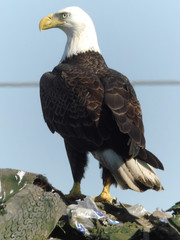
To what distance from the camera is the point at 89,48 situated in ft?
29.0

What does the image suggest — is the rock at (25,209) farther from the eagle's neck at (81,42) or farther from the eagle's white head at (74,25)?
the eagle's white head at (74,25)

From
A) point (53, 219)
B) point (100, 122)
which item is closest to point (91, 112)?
point (100, 122)

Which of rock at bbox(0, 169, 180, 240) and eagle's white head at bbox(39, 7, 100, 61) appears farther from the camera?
eagle's white head at bbox(39, 7, 100, 61)

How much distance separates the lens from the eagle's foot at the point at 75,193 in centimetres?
733

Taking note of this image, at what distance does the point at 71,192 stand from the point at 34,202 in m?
2.20

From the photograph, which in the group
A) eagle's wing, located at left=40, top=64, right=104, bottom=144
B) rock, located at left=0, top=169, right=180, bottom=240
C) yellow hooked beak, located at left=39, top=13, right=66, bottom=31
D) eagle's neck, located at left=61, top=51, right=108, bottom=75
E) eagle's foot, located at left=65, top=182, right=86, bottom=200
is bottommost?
eagle's foot, located at left=65, top=182, right=86, bottom=200

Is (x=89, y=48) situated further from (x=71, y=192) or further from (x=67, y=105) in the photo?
(x=71, y=192)

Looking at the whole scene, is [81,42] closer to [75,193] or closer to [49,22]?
[49,22]

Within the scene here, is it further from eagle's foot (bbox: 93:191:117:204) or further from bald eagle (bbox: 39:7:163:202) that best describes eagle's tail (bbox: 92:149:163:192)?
eagle's foot (bbox: 93:191:117:204)

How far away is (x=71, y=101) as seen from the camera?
7645 mm

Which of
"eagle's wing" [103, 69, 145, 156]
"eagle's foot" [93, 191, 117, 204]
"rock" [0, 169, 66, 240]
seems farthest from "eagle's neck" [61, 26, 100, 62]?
"rock" [0, 169, 66, 240]

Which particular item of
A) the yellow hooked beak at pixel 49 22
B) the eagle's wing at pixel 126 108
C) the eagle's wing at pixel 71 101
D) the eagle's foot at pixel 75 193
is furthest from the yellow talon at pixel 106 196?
the yellow hooked beak at pixel 49 22

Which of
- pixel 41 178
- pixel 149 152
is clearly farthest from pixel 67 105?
pixel 41 178

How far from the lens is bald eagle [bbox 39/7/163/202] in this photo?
22.8 feet
